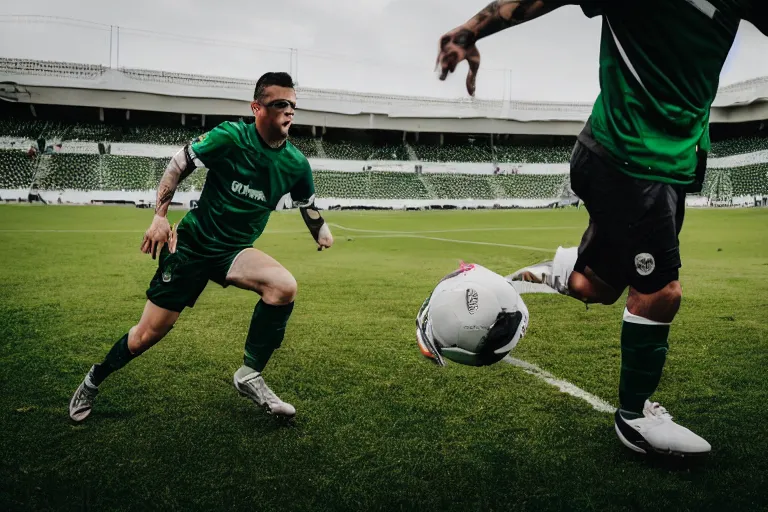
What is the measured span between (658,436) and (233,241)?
7.88ft

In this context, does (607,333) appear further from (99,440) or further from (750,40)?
(99,440)

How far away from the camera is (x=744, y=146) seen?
42.7m

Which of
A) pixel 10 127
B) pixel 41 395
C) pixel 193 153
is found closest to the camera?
pixel 193 153

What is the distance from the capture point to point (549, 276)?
9.89 feet

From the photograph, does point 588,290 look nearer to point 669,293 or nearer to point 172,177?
point 669,293

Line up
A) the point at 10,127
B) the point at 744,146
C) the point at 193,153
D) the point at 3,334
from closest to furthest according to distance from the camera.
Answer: the point at 193,153 < the point at 3,334 < the point at 10,127 < the point at 744,146

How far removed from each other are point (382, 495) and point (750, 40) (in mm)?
2524

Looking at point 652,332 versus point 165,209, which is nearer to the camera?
point 652,332

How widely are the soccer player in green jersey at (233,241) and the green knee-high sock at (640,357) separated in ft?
5.53

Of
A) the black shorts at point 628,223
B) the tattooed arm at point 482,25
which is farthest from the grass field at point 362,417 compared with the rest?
the tattooed arm at point 482,25

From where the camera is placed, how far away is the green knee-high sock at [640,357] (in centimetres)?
271

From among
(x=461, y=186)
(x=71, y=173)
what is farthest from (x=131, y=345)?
(x=461, y=186)

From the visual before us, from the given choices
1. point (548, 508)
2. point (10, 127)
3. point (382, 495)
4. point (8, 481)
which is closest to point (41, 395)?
point (8, 481)

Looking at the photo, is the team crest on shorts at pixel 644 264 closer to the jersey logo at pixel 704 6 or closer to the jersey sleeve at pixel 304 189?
the jersey logo at pixel 704 6
